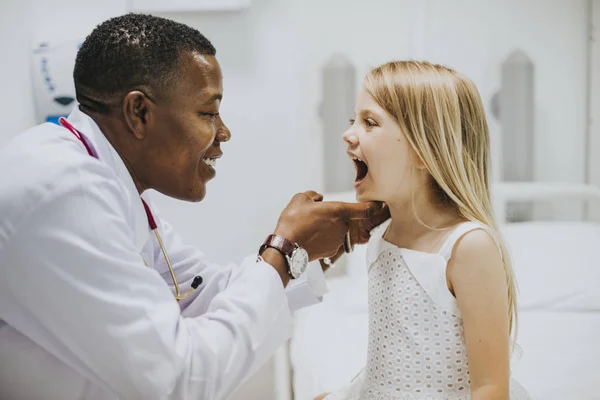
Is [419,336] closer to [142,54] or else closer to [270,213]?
[142,54]

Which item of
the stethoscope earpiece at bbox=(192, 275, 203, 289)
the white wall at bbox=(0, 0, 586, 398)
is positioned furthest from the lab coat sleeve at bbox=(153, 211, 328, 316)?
the white wall at bbox=(0, 0, 586, 398)

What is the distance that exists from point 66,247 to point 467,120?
0.82m

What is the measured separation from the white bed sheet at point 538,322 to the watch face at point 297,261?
535 mm

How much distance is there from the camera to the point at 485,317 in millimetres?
1153

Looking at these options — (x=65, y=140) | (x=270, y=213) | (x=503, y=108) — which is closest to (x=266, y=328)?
(x=65, y=140)

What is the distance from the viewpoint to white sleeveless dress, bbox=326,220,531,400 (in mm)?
1239

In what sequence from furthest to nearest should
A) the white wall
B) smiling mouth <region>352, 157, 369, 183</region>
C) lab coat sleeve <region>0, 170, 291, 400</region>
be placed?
the white wall < smiling mouth <region>352, 157, 369, 183</region> < lab coat sleeve <region>0, 170, 291, 400</region>

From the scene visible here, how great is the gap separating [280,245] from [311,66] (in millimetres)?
1548

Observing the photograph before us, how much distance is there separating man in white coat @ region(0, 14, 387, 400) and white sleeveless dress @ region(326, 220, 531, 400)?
0.17 metres

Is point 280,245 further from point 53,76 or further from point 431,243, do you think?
point 53,76

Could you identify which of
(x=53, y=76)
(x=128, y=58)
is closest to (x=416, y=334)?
(x=128, y=58)

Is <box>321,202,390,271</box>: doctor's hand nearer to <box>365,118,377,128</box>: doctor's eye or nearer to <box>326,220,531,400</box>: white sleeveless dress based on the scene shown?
<box>326,220,531,400</box>: white sleeveless dress

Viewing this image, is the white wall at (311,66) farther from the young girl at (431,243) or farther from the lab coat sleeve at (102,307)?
the lab coat sleeve at (102,307)

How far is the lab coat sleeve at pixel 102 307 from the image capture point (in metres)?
1.01
